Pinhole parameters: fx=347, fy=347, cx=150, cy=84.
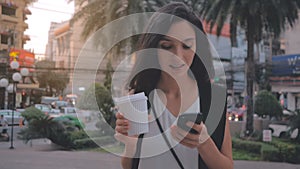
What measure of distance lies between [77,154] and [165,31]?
407 inches

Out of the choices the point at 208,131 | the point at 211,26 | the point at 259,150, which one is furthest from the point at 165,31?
the point at 211,26

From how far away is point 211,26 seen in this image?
14.4 metres

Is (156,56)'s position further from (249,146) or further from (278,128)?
(278,128)

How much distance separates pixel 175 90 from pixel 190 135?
24 cm

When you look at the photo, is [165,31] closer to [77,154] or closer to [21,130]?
[77,154]

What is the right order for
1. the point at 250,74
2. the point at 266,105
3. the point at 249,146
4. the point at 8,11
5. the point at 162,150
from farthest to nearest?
the point at 8,11
the point at 266,105
the point at 250,74
the point at 249,146
the point at 162,150

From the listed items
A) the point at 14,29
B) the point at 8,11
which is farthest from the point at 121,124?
the point at 14,29

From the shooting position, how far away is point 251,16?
43.9 ft

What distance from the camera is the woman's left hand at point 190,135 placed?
0.95 meters

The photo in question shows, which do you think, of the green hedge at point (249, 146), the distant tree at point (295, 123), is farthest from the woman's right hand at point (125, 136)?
the distant tree at point (295, 123)

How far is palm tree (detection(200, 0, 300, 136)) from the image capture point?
1276 cm

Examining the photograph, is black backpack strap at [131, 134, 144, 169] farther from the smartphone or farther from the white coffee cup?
the smartphone

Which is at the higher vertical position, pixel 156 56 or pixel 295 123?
pixel 156 56

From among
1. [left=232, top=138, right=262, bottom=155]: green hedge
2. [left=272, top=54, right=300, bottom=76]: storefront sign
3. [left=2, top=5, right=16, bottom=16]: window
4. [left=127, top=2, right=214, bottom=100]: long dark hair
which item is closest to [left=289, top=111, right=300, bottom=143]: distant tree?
[left=232, top=138, right=262, bottom=155]: green hedge
